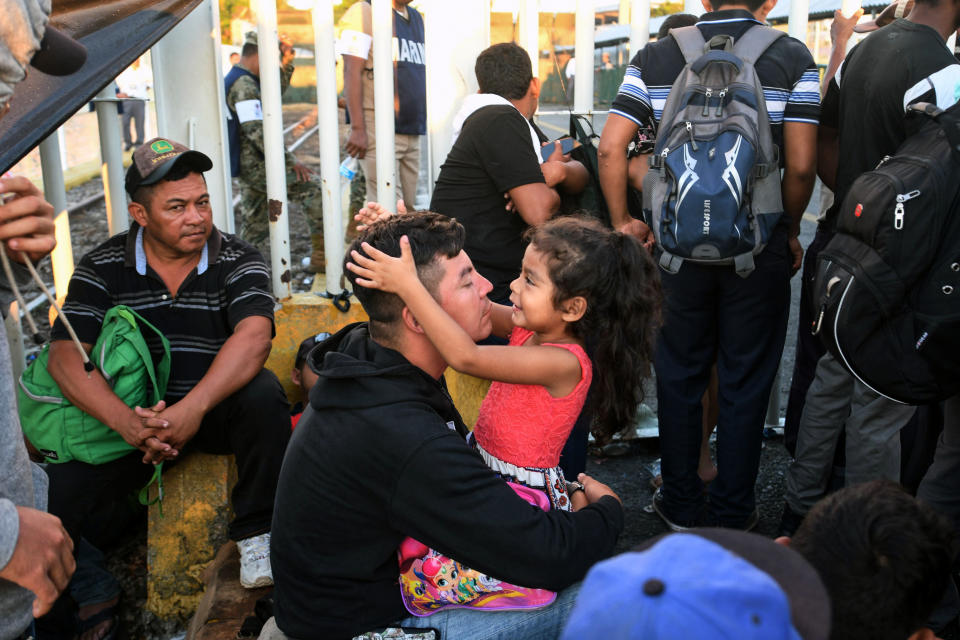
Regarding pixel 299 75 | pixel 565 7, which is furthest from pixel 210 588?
pixel 299 75

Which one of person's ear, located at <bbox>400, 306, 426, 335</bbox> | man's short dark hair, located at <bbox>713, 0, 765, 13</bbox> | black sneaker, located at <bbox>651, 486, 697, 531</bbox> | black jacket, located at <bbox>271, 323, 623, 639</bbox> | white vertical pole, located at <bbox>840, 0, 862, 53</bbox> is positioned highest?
white vertical pole, located at <bbox>840, 0, 862, 53</bbox>

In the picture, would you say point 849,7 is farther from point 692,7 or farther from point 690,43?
point 690,43

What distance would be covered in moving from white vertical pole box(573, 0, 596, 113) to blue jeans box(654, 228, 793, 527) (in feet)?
4.13

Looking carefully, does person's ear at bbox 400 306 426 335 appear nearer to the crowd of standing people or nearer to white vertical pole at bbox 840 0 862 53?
the crowd of standing people

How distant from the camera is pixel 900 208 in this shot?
2445 millimetres

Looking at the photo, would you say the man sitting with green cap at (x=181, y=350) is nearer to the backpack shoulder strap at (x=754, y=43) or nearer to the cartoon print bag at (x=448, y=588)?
the cartoon print bag at (x=448, y=588)

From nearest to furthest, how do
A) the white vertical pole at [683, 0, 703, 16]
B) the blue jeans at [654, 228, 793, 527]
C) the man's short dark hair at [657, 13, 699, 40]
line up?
1. the blue jeans at [654, 228, 793, 527]
2. the man's short dark hair at [657, 13, 699, 40]
3. the white vertical pole at [683, 0, 703, 16]

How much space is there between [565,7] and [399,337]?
412cm

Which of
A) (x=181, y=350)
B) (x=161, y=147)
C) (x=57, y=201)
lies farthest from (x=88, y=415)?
(x=57, y=201)

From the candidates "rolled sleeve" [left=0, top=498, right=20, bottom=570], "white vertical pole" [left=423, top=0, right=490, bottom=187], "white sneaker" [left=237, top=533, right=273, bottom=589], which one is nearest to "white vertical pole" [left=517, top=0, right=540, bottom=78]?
"white vertical pole" [left=423, top=0, right=490, bottom=187]

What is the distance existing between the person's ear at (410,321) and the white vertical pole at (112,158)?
7.72ft

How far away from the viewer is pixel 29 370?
321 cm

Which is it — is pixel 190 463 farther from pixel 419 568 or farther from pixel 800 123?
pixel 800 123

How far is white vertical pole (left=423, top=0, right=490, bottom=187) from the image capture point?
13.1ft
